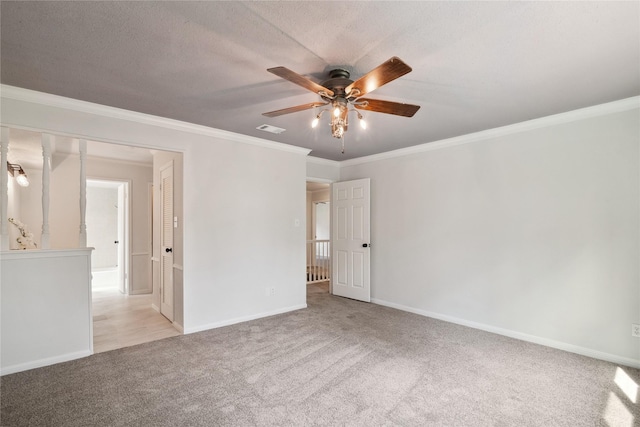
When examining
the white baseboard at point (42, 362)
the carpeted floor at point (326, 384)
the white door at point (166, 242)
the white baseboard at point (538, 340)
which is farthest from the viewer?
the white door at point (166, 242)

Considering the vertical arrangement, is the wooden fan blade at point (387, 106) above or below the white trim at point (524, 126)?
below

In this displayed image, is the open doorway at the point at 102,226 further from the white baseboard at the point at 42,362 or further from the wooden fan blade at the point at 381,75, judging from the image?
the wooden fan blade at the point at 381,75

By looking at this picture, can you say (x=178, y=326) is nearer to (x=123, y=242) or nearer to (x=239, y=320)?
(x=239, y=320)

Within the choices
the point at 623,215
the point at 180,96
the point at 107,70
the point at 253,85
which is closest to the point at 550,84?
the point at 623,215

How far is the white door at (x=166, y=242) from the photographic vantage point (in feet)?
13.2

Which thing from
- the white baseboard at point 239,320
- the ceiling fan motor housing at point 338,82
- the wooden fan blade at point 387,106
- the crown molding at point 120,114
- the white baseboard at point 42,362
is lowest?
the white baseboard at point 239,320

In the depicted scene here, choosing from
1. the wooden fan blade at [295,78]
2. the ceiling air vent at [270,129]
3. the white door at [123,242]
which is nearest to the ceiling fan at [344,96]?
the wooden fan blade at [295,78]

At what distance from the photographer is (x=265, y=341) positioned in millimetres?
3365

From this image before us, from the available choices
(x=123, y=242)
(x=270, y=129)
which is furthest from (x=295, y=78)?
(x=123, y=242)

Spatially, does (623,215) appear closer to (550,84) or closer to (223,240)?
(550,84)

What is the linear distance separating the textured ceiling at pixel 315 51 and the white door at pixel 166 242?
1.32 meters

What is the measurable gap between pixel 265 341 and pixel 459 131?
11.3 ft

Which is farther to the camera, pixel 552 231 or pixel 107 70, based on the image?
pixel 552 231

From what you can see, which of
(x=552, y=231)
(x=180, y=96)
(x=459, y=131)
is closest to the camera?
(x=180, y=96)
